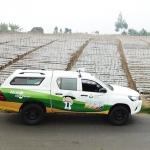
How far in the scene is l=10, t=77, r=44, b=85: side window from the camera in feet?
25.5

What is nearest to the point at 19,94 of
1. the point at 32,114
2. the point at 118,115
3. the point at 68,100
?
the point at 32,114

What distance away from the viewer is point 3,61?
1653 centimetres

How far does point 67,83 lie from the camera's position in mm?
7895

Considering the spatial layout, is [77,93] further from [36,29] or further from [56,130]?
[36,29]

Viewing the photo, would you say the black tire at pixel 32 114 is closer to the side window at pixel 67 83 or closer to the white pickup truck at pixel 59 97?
the white pickup truck at pixel 59 97

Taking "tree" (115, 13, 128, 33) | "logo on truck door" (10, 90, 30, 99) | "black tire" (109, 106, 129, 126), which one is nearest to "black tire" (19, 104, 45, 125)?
"logo on truck door" (10, 90, 30, 99)

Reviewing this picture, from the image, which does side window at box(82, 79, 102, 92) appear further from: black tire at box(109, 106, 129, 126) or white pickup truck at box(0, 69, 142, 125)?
black tire at box(109, 106, 129, 126)

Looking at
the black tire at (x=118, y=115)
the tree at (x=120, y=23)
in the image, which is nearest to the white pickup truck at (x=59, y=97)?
the black tire at (x=118, y=115)

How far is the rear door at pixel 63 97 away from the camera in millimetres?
7688

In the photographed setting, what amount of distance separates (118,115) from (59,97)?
6.64ft

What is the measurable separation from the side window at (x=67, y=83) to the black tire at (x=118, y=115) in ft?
4.78

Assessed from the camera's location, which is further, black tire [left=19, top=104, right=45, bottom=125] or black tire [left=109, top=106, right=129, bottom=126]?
black tire [left=109, top=106, right=129, bottom=126]

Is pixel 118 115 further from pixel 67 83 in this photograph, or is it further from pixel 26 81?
pixel 26 81

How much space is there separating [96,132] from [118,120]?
3.46ft
